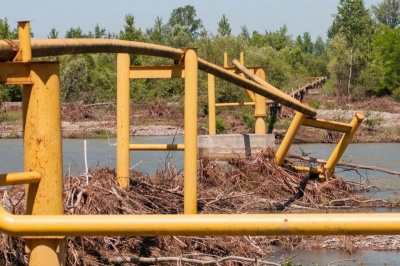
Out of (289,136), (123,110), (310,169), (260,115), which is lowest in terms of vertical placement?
(310,169)

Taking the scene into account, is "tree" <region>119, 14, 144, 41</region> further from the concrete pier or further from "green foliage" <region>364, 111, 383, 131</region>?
the concrete pier

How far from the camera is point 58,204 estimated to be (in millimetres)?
3293

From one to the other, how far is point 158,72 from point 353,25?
57542 mm

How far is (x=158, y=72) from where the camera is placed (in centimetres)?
955

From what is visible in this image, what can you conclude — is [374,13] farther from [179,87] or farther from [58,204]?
[58,204]

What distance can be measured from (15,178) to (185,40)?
8804 cm

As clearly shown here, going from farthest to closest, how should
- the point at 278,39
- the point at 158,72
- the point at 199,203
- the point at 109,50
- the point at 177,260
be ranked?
1. the point at 278,39
2. the point at 158,72
3. the point at 199,203
4. the point at 177,260
5. the point at 109,50

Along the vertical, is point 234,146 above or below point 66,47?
below

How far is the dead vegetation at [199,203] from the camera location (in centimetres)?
667

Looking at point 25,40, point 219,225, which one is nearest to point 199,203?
point 25,40

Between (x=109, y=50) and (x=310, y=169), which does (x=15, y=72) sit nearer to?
(x=109, y=50)

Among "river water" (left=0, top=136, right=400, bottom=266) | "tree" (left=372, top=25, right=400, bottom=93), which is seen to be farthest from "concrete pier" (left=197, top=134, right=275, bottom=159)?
"tree" (left=372, top=25, right=400, bottom=93)

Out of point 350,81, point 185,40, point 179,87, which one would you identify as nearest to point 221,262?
point 179,87

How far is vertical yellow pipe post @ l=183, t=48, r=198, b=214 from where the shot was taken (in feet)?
25.1
